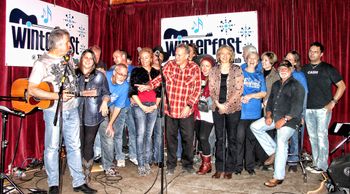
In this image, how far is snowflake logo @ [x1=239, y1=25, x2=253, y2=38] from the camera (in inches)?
223

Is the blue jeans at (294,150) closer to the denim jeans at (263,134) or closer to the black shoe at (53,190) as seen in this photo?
the denim jeans at (263,134)

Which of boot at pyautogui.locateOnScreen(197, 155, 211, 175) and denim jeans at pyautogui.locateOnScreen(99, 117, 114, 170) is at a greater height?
denim jeans at pyautogui.locateOnScreen(99, 117, 114, 170)

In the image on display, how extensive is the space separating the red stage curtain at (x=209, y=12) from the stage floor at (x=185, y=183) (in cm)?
119

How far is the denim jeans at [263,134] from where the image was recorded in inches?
161

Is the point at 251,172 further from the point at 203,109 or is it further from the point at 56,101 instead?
the point at 56,101

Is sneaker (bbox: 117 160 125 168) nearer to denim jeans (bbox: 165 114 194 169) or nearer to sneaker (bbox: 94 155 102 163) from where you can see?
sneaker (bbox: 94 155 102 163)

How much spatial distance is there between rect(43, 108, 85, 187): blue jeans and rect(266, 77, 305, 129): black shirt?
7.83ft

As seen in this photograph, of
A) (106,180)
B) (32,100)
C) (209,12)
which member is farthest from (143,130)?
(209,12)

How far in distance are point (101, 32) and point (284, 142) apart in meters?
4.62

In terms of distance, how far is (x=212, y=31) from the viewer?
19.4ft

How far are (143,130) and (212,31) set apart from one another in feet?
8.99

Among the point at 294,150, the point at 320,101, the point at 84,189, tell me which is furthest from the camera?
the point at 294,150

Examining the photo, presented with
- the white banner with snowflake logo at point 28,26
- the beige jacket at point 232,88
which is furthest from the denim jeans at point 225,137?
the white banner with snowflake logo at point 28,26

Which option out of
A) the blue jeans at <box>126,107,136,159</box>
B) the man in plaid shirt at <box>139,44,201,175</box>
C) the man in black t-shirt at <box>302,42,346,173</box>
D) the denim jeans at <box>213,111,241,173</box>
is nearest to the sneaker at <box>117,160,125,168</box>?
the blue jeans at <box>126,107,136,159</box>
